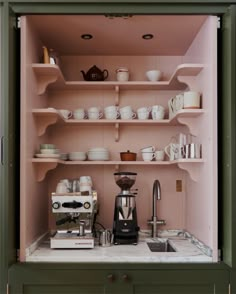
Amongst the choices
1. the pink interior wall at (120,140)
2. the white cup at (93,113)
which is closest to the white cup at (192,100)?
the pink interior wall at (120,140)

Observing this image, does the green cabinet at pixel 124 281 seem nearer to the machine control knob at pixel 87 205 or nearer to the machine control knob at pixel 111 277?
the machine control knob at pixel 111 277

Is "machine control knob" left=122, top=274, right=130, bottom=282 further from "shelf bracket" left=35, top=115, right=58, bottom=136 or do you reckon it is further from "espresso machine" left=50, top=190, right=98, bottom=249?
"shelf bracket" left=35, top=115, right=58, bottom=136

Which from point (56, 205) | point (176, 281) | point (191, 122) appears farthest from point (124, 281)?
point (191, 122)

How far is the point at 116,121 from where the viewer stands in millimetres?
2693

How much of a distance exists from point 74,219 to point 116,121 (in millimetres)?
757

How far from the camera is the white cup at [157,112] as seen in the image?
Answer: 2707 mm

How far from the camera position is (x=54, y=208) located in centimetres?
233

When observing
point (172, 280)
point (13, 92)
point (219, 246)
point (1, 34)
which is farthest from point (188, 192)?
point (1, 34)

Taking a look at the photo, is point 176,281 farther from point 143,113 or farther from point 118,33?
point 118,33

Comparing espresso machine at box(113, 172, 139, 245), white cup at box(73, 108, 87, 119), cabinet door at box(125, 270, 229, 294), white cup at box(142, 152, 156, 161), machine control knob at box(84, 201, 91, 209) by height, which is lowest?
cabinet door at box(125, 270, 229, 294)

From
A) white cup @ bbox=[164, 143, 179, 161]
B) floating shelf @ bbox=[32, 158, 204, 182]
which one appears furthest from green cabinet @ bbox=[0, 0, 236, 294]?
white cup @ bbox=[164, 143, 179, 161]

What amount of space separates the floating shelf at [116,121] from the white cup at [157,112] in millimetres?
42

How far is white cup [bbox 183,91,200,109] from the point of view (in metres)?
2.31

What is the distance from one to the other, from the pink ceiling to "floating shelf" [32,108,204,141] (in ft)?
1.74
